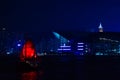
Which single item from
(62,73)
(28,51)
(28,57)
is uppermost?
(28,51)

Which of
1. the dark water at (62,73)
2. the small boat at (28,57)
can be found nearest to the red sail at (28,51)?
the small boat at (28,57)

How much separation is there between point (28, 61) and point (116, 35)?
448ft

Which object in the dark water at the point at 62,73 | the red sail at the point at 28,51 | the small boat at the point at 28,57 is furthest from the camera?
the red sail at the point at 28,51

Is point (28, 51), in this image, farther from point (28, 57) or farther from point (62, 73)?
point (62, 73)

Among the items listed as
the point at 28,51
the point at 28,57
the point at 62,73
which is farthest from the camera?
the point at 28,51

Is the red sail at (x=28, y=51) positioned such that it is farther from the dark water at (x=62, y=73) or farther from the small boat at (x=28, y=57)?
the dark water at (x=62, y=73)

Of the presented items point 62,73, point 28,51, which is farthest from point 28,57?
point 62,73

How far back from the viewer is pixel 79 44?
534 feet

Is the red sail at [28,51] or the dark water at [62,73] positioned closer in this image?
the dark water at [62,73]

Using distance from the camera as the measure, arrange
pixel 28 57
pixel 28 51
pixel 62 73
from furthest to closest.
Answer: pixel 28 51 → pixel 28 57 → pixel 62 73

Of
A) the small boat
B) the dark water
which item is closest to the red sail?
the small boat

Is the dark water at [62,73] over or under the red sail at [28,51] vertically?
under

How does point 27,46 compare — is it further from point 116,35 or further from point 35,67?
point 116,35

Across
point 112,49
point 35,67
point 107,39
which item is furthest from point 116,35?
point 35,67
